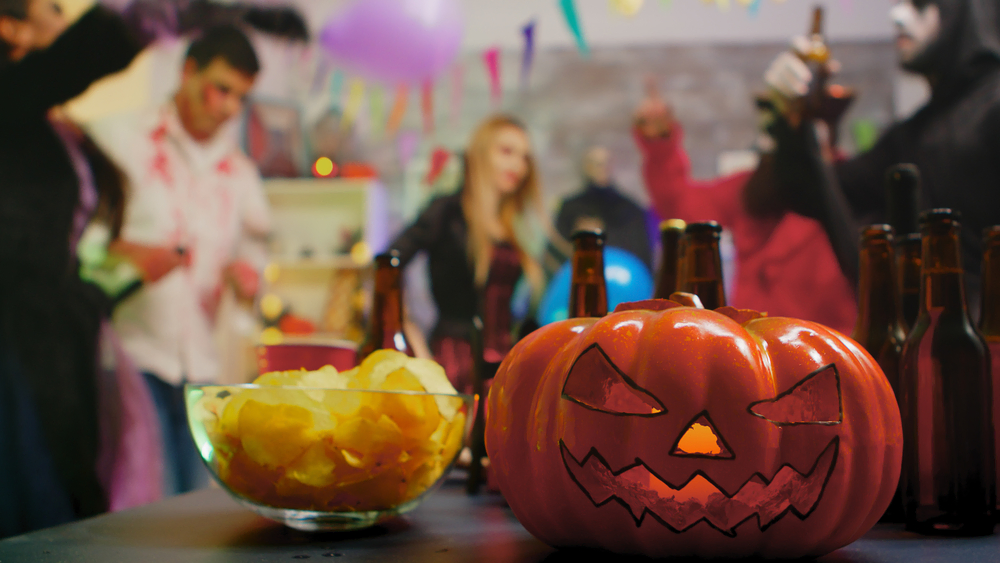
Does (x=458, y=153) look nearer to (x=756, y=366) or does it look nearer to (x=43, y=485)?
(x=43, y=485)

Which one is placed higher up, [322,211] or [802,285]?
[322,211]

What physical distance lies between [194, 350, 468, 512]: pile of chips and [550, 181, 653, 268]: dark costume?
2074 mm

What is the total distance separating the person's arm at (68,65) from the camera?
2.13 metres

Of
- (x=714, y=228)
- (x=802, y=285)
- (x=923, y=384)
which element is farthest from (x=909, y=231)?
(x=802, y=285)

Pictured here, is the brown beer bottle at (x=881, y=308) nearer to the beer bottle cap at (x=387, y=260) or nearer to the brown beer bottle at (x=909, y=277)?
the brown beer bottle at (x=909, y=277)

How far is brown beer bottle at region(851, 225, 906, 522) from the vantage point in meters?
0.54

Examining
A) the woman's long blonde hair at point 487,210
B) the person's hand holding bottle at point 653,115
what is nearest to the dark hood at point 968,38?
the person's hand holding bottle at point 653,115

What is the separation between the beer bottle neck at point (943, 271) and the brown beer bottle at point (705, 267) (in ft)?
0.53

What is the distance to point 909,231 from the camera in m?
0.72

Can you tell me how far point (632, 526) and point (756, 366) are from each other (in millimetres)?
123

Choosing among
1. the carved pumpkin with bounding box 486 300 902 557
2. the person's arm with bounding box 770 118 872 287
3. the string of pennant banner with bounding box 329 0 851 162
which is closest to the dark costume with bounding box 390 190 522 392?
the string of pennant banner with bounding box 329 0 851 162

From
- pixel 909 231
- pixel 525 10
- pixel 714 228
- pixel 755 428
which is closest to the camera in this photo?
pixel 755 428

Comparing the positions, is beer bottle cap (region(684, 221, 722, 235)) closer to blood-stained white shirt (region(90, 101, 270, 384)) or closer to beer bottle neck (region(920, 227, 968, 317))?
beer bottle neck (region(920, 227, 968, 317))

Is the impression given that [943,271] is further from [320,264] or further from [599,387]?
[320,264]
